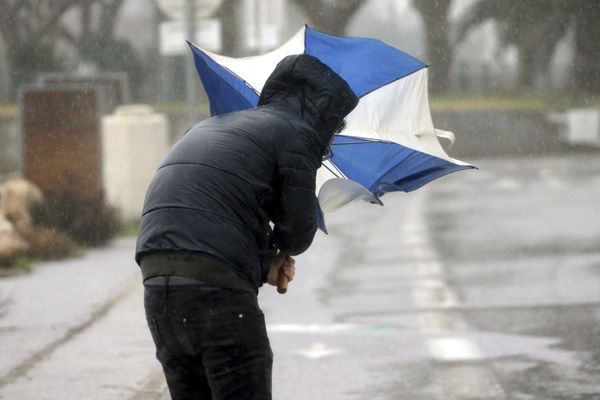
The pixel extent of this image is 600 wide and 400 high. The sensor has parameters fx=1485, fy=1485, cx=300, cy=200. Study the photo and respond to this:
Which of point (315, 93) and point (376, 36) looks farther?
point (376, 36)

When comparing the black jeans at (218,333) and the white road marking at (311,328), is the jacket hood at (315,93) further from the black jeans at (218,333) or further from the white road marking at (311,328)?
the white road marking at (311,328)

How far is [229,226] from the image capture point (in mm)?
4277

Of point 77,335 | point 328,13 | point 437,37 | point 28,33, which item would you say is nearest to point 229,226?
point 77,335

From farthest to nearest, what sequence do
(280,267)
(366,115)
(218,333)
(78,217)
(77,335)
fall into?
1. (78,217)
2. (77,335)
3. (366,115)
4. (280,267)
5. (218,333)

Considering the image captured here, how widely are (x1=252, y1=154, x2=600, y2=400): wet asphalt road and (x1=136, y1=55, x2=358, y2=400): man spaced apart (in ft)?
9.91

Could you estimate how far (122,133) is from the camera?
673 inches

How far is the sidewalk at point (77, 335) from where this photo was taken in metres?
7.78

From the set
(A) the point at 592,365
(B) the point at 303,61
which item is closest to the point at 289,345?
(A) the point at 592,365

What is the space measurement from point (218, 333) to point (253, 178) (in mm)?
459

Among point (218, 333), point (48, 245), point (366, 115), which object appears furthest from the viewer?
point (48, 245)

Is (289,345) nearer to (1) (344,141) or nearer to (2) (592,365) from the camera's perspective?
(2) (592,365)

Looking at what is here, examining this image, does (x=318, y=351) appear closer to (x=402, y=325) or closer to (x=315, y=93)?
(x=402, y=325)

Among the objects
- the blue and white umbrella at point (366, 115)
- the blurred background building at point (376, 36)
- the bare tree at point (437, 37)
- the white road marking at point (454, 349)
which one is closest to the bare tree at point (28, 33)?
the blurred background building at point (376, 36)

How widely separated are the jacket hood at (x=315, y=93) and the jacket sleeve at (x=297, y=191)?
3.2 inches
